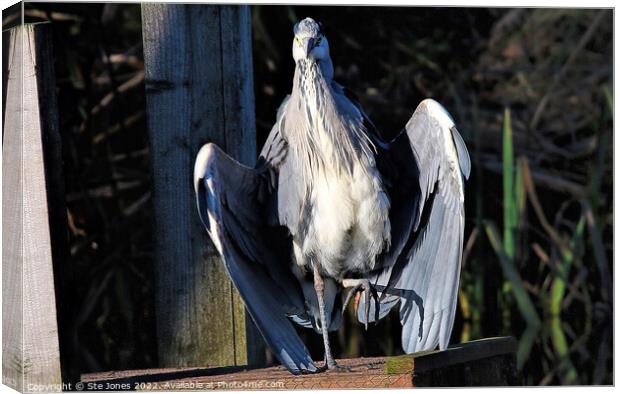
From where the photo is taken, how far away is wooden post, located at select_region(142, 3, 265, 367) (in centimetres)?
242

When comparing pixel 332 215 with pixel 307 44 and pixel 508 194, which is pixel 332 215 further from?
pixel 508 194

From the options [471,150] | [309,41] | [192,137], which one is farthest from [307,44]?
[471,150]

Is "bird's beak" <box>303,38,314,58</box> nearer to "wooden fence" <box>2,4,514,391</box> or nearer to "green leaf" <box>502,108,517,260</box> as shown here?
"wooden fence" <box>2,4,514,391</box>

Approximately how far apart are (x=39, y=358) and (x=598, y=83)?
2273 millimetres

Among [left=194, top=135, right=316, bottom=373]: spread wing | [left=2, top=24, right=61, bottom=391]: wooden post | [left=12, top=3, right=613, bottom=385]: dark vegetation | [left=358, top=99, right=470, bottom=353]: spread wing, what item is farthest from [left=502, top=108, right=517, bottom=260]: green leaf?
[left=2, top=24, right=61, bottom=391]: wooden post

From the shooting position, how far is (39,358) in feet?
7.10

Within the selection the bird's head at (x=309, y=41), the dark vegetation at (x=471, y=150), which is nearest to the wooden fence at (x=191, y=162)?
the bird's head at (x=309, y=41)

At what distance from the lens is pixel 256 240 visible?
251cm

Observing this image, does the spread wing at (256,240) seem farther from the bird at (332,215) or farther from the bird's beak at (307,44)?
the bird's beak at (307,44)

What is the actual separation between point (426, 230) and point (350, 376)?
1.33 feet

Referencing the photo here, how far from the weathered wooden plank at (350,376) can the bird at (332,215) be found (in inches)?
3.3

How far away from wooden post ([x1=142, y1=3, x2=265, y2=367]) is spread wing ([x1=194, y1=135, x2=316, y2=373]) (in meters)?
0.06

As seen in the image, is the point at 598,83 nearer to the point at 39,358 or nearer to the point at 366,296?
the point at 366,296

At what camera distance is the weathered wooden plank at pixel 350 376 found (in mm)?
2193
